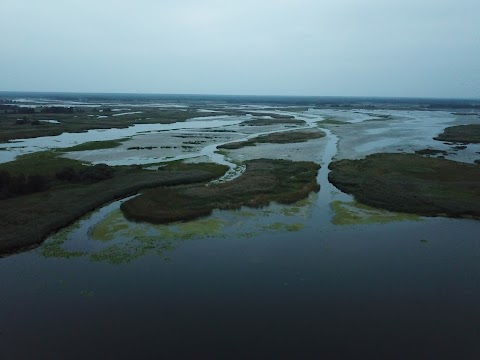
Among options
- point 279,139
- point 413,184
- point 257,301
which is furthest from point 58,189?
point 279,139

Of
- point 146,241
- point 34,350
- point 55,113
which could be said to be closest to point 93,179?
point 146,241

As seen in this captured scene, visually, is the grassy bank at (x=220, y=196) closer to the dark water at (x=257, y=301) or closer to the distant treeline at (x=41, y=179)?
the dark water at (x=257, y=301)

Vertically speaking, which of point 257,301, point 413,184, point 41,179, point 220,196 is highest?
point 41,179

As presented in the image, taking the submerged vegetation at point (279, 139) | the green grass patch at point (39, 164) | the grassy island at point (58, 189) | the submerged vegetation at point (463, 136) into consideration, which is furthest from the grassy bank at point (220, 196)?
the submerged vegetation at point (463, 136)

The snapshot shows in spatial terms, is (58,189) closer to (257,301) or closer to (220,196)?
(220,196)

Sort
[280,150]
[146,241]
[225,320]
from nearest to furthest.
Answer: [225,320] < [146,241] < [280,150]

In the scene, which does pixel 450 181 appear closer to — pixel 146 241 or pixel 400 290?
pixel 400 290
